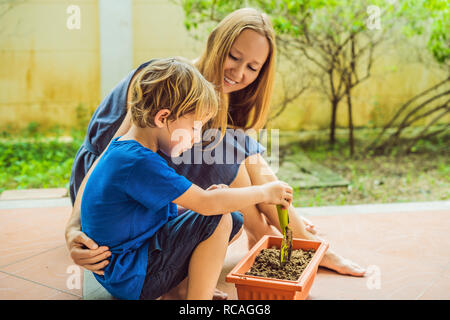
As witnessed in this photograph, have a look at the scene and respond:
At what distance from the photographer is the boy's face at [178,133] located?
1.48 metres

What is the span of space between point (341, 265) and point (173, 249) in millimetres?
895

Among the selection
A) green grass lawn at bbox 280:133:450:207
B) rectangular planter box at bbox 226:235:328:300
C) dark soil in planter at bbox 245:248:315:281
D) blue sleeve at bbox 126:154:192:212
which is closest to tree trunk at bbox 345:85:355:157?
green grass lawn at bbox 280:133:450:207

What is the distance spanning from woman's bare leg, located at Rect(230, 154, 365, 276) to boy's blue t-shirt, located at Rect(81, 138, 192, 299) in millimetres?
532

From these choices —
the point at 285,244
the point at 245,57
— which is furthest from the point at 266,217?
the point at 245,57

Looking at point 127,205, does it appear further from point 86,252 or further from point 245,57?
point 245,57

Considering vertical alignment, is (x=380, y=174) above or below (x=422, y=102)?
below

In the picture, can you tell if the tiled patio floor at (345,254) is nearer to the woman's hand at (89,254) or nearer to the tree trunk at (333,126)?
the woman's hand at (89,254)

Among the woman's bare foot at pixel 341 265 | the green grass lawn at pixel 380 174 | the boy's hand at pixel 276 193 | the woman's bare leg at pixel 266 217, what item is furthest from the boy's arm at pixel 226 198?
the green grass lawn at pixel 380 174

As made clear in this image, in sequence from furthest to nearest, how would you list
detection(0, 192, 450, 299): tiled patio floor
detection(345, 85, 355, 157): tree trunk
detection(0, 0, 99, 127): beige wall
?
detection(345, 85, 355, 157): tree trunk < detection(0, 0, 99, 127): beige wall < detection(0, 192, 450, 299): tiled patio floor

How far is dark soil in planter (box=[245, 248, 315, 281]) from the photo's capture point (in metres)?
1.63

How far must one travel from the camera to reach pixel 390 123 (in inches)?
191

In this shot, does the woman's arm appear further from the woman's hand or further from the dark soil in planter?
the dark soil in planter

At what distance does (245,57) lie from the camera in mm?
1940
